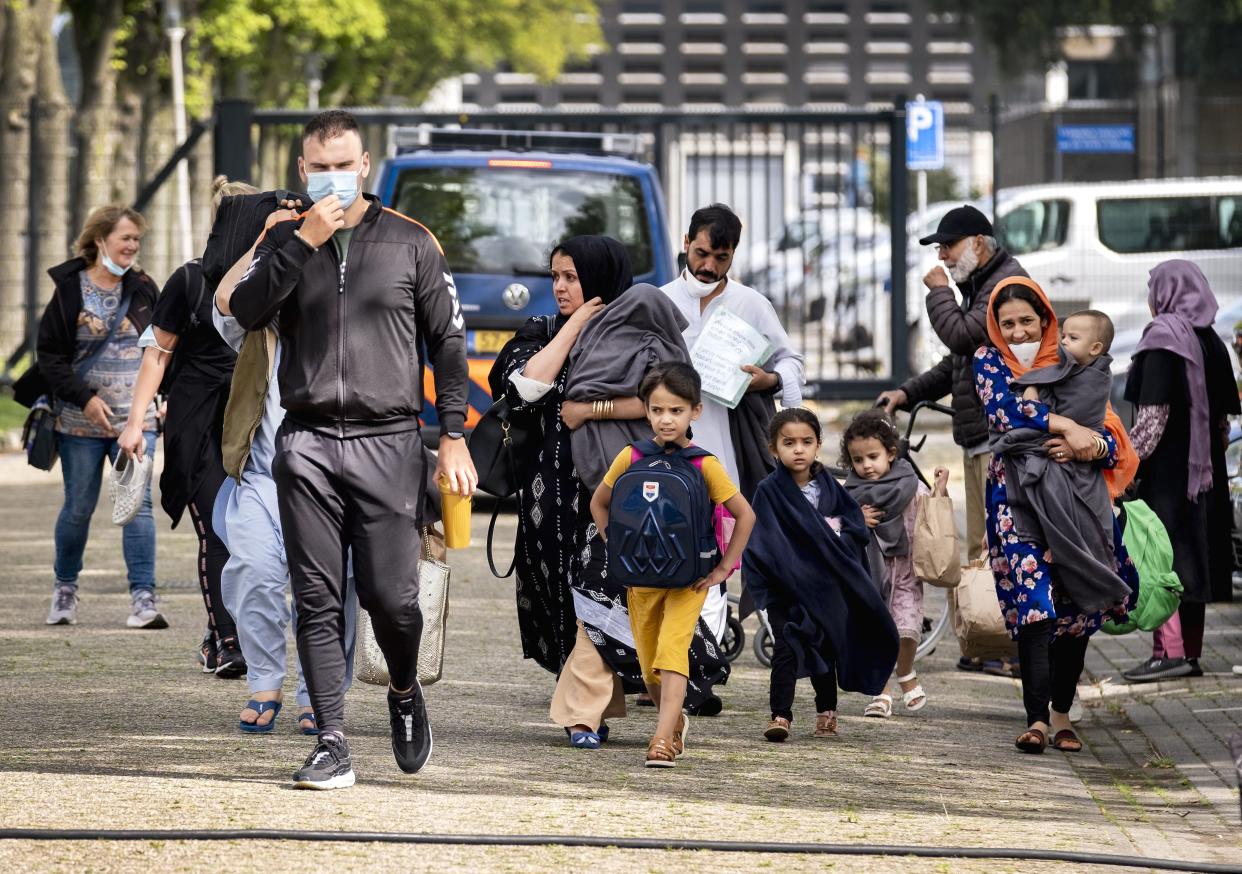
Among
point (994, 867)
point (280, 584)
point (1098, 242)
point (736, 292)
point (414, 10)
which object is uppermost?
point (414, 10)

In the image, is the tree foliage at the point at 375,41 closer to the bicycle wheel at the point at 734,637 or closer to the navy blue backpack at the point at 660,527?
the bicycle wheel at the point at 734,637

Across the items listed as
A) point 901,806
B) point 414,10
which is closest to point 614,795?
point 901,806

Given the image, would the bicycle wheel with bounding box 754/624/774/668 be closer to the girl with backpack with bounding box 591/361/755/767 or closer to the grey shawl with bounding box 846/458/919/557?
the grey shawl with bounding box 846/458/919/557

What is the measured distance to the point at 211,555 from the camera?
8398 millimetres

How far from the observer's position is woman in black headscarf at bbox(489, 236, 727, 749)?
282 inches

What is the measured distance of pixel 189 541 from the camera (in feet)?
43.3

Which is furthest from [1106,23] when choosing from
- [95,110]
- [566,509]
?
[566,509]

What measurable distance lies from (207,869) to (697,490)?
7.30ft

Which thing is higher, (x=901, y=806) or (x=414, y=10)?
(x=414, y=10)

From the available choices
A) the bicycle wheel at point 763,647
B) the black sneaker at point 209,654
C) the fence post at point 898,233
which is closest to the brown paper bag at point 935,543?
the bicycle wheel at point 763,647

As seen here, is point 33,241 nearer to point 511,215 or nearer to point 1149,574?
point 511,215

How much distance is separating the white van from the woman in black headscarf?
16.1m

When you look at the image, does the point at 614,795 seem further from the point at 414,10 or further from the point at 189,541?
the point at 414,10

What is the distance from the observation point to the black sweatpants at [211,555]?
8.39 metres
